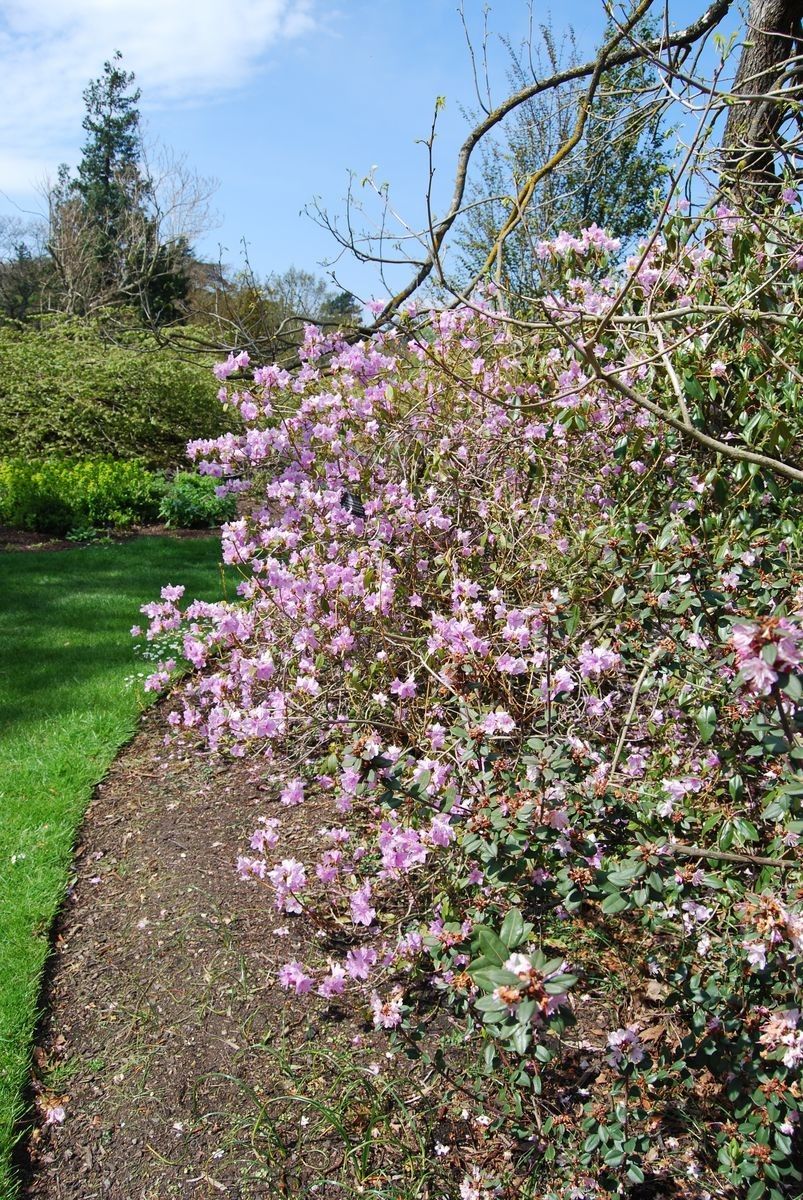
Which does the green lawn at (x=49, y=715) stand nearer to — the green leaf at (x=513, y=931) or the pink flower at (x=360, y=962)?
the pink flower at (x=360, y=962)

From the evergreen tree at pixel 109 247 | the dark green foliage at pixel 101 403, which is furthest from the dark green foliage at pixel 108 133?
the dark green foliage at pixel 101 403

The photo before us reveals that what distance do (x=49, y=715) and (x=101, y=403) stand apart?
29.2ft

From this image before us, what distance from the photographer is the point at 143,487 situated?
32.6ft

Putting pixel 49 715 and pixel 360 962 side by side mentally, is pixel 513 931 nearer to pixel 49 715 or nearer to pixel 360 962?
pixel 360 962

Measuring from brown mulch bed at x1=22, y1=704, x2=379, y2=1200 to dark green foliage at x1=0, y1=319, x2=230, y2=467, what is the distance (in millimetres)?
9609

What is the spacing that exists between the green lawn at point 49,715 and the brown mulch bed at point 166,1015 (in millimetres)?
76

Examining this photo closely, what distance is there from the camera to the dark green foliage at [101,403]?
468 inches

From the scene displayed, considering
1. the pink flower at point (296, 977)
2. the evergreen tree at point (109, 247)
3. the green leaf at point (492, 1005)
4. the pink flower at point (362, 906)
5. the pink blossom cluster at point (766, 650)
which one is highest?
the evergreen tree at point (109, 247)

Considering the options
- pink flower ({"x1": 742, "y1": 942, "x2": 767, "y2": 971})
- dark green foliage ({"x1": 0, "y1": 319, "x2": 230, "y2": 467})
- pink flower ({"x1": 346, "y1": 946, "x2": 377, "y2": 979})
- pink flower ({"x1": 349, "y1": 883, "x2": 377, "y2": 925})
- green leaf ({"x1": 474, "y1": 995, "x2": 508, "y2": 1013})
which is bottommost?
pink flower ({"x1": 346, "y1": 946, "x2": 377, "y2": 979})

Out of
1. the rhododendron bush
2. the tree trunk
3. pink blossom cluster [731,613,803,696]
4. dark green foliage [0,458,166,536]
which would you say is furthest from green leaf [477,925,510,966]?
dark green foliage [0,458,166,536]

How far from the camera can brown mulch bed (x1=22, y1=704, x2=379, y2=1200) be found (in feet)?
6.81

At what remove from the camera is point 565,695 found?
6.85ft

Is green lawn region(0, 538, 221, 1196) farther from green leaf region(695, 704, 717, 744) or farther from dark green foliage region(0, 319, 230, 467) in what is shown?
dark green foliage region(0, 319, 230, 467)

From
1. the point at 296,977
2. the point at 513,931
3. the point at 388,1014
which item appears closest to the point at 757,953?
the point at 513,931
